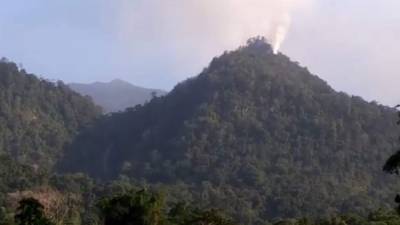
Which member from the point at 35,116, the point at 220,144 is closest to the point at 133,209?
the point at 220,144

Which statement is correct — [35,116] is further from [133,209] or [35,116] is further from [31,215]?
[31,215]

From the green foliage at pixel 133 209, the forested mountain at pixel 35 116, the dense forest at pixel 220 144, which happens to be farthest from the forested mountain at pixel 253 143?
the green foliage at pixel 133 209

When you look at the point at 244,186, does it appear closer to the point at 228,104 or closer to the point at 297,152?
the point at 297,152

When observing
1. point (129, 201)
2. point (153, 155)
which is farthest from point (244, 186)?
point (129, 201)

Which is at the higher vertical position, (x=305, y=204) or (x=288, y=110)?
(x=288, y=110)

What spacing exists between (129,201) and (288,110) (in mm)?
91439

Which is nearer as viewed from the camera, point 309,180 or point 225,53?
point 309,180

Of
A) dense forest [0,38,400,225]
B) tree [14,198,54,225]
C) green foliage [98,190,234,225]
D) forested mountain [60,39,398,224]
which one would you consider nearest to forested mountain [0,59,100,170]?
dense forest [0,38,400,225]

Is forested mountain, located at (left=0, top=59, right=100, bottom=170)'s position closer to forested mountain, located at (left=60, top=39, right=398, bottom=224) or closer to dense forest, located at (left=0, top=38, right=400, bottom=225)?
dense forest, located at (left=0, top=38, right=400, bottom=225)

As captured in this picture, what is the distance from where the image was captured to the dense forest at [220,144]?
297 ft

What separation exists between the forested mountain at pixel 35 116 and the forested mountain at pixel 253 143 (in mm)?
4079

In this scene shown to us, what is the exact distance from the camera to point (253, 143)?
398ft

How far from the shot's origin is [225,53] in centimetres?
14688

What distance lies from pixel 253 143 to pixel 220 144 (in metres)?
5.29
